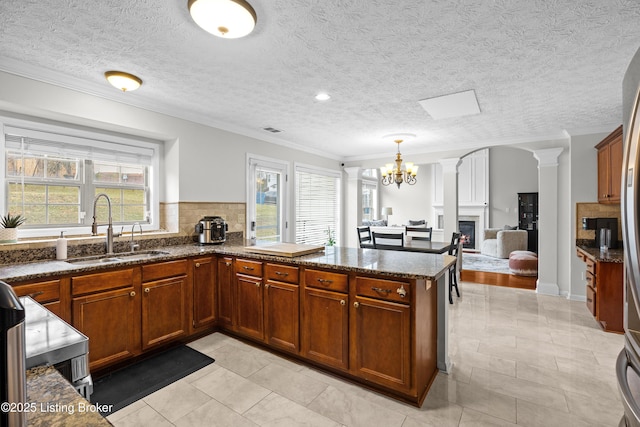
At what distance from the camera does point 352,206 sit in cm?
673

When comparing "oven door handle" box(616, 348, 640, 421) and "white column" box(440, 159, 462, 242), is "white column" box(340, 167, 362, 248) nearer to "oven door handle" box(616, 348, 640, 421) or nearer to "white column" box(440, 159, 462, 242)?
"white column" box(440, 159, 462, 242)

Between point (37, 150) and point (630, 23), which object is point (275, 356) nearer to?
point (37, 150)

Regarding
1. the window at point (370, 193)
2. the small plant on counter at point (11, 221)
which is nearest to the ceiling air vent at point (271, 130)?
the small plant on counter at point (11, 221)

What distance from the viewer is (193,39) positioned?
2.13 metres

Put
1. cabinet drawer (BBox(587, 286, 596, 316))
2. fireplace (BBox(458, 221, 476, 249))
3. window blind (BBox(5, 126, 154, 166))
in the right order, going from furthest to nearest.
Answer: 1. fireplace (BBox(458, 221, 476, 249))
2. cabinet drawer (BBox(587, 286, 596, 316))
3. window blind (BBox(5, 126, 154, 166))

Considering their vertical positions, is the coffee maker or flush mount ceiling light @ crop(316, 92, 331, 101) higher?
flush mount ceiling light @ crop(316, 92, 331, 101)

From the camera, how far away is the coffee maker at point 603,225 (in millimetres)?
4062

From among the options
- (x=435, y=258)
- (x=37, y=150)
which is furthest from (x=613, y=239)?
(x=37, y=150)

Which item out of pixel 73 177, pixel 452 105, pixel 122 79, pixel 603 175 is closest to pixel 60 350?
pixel 122 79

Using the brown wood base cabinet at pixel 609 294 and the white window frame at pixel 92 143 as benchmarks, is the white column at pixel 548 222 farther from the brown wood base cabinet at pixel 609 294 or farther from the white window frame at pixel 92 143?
the white window frame at pixel 92 143

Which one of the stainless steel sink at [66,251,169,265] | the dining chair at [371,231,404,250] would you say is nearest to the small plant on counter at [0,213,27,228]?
the stainless steel sink at [66,251,169,265]

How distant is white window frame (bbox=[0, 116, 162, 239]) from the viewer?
8.67ft

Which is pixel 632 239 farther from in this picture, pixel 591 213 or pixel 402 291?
pixel 591 213

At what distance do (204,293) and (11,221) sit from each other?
1.62 meters
